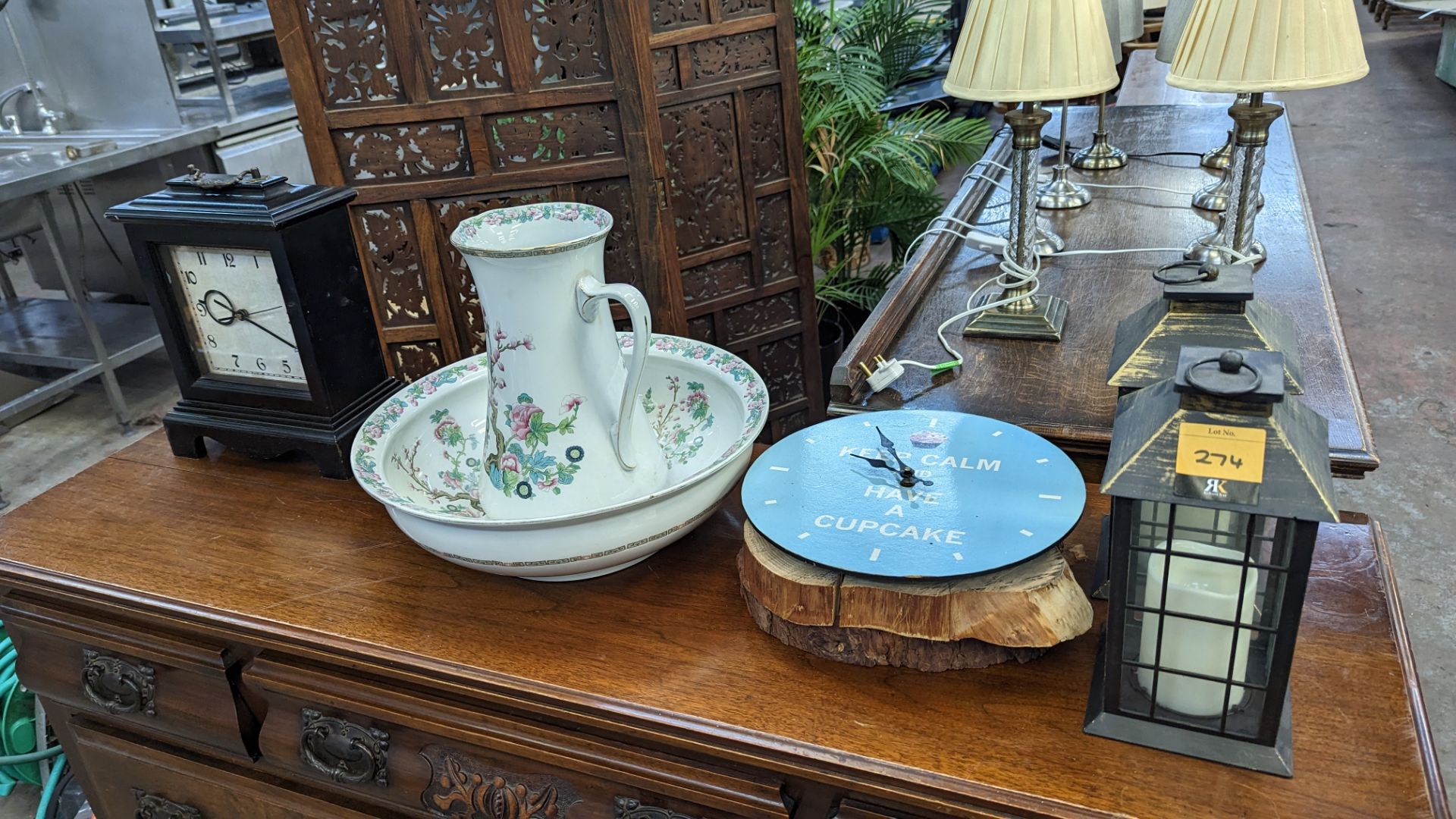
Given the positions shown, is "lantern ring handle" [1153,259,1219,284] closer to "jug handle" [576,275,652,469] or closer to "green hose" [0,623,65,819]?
"jug handle" [576,275,652,469]

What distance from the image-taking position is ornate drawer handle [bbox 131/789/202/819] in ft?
3.31

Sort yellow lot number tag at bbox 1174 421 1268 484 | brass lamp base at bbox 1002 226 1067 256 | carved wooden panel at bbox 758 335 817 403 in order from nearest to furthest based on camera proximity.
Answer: yellow lot number tag at bbox 1174 421 1268 484, brass lamp base at bbox 1002 226 1067 256, carved wooden panel at bbox 758 335 817 403

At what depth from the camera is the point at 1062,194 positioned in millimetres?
1633

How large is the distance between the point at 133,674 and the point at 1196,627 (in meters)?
0.95

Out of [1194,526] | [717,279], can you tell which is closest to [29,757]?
[717,279]

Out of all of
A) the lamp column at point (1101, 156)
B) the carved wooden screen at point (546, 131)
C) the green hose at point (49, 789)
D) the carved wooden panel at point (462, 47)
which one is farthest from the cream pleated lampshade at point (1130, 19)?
the green hose at point (49, 789)

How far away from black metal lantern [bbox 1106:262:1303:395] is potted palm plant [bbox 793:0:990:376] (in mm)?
1805

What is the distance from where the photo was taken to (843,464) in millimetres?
800

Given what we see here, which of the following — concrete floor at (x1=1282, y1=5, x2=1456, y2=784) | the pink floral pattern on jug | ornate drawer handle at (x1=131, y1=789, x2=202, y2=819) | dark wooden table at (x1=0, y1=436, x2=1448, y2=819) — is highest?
the pink floral pattern on jug

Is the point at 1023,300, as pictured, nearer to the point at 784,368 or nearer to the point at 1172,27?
the point at 1172,27

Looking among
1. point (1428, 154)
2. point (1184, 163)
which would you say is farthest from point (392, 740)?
point (1428, 154)

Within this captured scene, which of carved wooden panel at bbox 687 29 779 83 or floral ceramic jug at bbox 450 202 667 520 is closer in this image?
floral ceramic jug at bbox 450 202 667 520

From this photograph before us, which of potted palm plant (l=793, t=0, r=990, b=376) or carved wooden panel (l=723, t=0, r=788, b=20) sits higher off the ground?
carved wooden panel (l=723, t=0, r=788, b=20)

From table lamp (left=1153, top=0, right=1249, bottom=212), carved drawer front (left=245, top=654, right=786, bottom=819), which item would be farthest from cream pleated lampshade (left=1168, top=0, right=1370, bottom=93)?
carved drawer front (left=245, top=654, right=786, bottom=819)
